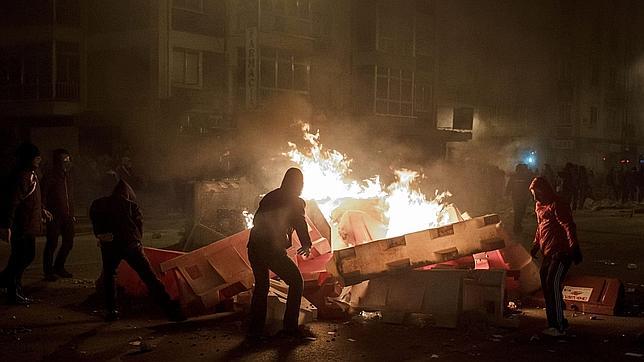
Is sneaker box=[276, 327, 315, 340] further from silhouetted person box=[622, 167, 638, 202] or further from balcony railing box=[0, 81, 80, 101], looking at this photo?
silhouetted person box=[622, 167, 638, 202]

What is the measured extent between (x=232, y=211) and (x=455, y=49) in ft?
100

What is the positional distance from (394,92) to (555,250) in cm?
2822

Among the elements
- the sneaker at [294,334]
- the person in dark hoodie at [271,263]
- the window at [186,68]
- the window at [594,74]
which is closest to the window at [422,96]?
the window at [186,68]

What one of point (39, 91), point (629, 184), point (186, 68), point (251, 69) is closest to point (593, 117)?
point (629, 184)

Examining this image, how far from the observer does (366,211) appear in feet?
32.3

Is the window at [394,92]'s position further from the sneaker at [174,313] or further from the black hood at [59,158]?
the sneaker at [174,313]

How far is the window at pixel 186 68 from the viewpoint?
2666 centimetres

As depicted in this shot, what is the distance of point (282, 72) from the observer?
2978 centimetres

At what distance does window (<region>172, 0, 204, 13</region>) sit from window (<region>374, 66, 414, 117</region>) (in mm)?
9748

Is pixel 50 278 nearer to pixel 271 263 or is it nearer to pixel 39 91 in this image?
pixel 271 263

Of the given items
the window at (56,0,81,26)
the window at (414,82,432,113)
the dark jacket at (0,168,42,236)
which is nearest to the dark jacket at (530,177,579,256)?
the dark jacket at (0,168,42,236)

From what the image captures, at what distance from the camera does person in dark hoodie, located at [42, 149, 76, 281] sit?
10.1 m

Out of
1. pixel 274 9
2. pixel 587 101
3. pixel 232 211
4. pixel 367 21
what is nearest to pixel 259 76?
pixel 274 9

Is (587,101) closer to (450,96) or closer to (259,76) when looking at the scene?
(450,96)
